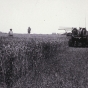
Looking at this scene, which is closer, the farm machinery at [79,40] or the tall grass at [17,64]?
the tall grass at [17,64]

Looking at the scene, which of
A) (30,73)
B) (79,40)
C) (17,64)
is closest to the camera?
(17,64)

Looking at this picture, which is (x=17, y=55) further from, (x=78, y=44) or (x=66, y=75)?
(x=78, y=44)

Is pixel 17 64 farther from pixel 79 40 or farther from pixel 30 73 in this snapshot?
pixel 79 40

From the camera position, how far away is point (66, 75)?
8984 millimetres

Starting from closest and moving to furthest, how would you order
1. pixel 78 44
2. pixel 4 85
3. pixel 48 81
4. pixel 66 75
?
pixel 4 85 → pixel 48 81 → pixel 66 75 → pixel 78 44

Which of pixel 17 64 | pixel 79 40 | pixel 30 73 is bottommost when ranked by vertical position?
pixel 30 73

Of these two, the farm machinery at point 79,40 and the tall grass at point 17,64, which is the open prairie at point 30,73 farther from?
the farm machinery at point 79,40

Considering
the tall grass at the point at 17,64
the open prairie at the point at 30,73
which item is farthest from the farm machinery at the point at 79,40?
the tall grass at the point at 17,64

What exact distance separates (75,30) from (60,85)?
21.8m

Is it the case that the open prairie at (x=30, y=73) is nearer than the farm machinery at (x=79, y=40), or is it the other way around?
the open prairie at (x=30, y=73)

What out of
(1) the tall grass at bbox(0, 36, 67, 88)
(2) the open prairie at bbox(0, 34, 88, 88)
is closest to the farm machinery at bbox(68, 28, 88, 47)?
(2) the open prairie at bbox(0, 34, 88, 88)

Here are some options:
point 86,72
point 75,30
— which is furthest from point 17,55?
point 75,30

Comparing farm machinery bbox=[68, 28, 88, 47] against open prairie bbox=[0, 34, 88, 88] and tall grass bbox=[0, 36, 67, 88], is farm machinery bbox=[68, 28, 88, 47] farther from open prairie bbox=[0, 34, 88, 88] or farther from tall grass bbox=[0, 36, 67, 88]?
tall grass bbox=[0, 36, 67, 88]

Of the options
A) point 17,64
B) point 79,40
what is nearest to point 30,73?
point 17,64
